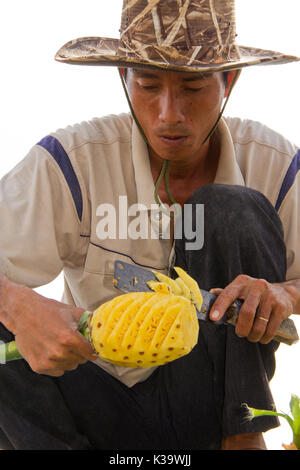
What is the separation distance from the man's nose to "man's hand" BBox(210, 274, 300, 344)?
0.52 m

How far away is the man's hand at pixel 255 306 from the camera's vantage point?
1917mm

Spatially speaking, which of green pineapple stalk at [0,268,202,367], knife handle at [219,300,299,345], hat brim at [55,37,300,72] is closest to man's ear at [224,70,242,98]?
hat brim at [55,37,300,72]

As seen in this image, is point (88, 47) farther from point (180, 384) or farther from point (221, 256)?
point (180, 384)

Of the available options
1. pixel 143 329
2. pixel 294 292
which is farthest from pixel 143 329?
pixel 294 292

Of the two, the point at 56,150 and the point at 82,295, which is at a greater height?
the point at 56,150

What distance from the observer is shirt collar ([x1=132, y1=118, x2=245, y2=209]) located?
7.88 feet

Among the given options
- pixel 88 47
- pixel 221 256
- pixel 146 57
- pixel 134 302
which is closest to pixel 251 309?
pixel 221 256

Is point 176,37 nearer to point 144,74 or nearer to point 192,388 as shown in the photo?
point 144,74

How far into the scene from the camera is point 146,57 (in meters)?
2.15

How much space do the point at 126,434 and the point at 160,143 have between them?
0.88 metres

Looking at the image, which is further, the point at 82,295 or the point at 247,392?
the point at 82,295

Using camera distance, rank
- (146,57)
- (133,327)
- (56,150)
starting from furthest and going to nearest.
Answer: (56,150) < (146,57) < (133,327)

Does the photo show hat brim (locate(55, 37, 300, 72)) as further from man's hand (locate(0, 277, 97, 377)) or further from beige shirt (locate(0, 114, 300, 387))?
man's hand (locate(0, 277, 97, 377))

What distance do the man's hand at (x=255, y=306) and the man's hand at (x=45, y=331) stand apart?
0.36m
